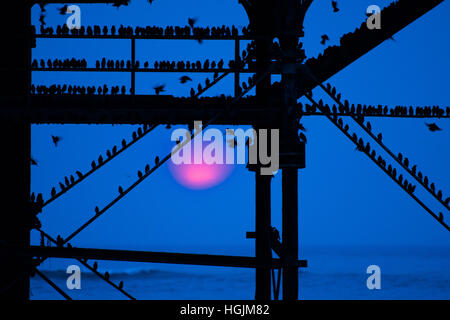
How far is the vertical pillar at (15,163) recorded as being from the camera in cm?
1452

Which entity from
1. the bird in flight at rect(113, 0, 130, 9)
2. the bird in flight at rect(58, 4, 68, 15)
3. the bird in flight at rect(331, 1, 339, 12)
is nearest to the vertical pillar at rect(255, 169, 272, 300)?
the bird in flight at rect(331, 1, 339, 12)

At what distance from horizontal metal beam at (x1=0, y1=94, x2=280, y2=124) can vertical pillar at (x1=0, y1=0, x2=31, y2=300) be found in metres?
2.04

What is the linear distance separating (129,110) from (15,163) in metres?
3.79

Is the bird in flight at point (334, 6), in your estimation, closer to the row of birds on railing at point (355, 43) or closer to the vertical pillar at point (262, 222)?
the row of birds on railing at point (355, 43)

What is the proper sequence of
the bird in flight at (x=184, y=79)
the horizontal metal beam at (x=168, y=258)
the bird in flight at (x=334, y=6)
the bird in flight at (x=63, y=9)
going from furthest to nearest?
the bird in flight at (x=63, y=9), the bird in flight at (x=184, y=79), the bird in flight at (x=334, y=6), the horizontal metal beam at (x=168, y=258)

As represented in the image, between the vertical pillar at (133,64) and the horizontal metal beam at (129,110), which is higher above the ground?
the vertical pillar at (133,64)

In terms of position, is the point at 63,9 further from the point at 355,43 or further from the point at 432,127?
the point at 432,127

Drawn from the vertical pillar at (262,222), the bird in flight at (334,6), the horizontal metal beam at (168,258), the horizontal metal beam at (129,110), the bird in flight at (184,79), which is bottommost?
the horizontal metal beam at (168,258)

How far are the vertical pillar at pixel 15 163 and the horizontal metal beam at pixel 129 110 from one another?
204cm

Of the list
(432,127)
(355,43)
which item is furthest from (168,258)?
(432,127)

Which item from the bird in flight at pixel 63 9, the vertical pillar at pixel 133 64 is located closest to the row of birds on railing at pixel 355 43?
the vertical pillar at pixel 133 64

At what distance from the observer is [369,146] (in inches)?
478

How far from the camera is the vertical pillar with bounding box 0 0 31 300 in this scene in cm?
1452
